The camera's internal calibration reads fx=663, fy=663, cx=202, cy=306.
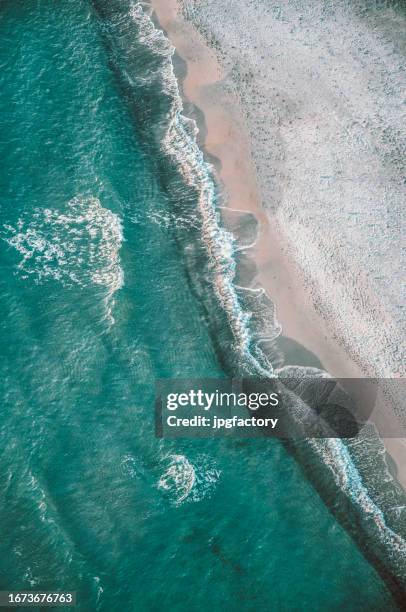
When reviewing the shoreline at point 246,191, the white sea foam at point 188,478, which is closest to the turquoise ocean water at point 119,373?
the white sea foam at point 188,478

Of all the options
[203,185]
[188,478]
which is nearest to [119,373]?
[188,478]

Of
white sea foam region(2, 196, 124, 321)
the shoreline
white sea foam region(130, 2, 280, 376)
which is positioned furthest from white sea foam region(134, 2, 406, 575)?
white sea foam region(2, 196, 124, 321)

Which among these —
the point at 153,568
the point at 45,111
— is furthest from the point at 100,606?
the point at 45,111

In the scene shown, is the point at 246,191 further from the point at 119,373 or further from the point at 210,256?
the point at 119,373

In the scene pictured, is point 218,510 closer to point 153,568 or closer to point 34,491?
point 153,568

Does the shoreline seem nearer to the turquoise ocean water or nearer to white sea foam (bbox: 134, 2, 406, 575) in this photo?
white sea foam (bbox: 134, 2, 406, 575)

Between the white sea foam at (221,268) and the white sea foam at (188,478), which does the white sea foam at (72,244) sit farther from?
the white sea foam at (188,478)
